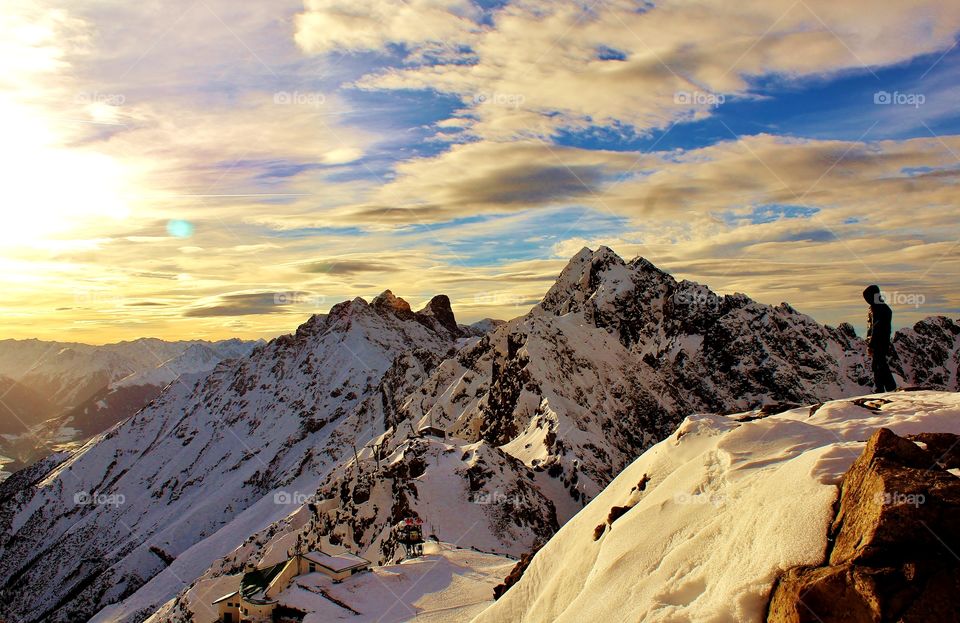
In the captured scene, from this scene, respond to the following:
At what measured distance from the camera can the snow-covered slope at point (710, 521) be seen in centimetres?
1219

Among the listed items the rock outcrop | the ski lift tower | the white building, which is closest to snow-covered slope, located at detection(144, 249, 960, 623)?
the ski lift tower

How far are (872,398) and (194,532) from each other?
182 m

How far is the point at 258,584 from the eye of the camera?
41094mm

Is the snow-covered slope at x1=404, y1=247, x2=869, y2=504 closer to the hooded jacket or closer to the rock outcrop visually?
the hooded jacket

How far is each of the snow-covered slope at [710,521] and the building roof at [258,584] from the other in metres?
22.3

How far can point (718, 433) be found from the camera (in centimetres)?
1933

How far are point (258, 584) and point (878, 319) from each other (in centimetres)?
3817

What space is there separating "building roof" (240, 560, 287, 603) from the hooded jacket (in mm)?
32922

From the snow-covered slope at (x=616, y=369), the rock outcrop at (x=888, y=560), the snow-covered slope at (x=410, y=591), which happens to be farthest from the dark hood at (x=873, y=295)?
the snow-covered slope at (x=616, y=369)

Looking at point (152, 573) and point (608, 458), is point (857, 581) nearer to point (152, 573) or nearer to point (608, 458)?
point (608, 458)

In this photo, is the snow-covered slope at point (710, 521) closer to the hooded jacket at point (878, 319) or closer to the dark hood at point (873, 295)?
the hooded jacket at point (878, 319)

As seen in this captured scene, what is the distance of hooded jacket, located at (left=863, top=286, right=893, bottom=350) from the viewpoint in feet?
67.5

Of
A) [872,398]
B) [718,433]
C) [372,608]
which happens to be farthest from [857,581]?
[372,608]

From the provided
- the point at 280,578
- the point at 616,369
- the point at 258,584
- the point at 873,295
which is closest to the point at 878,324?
the point at 873,295
